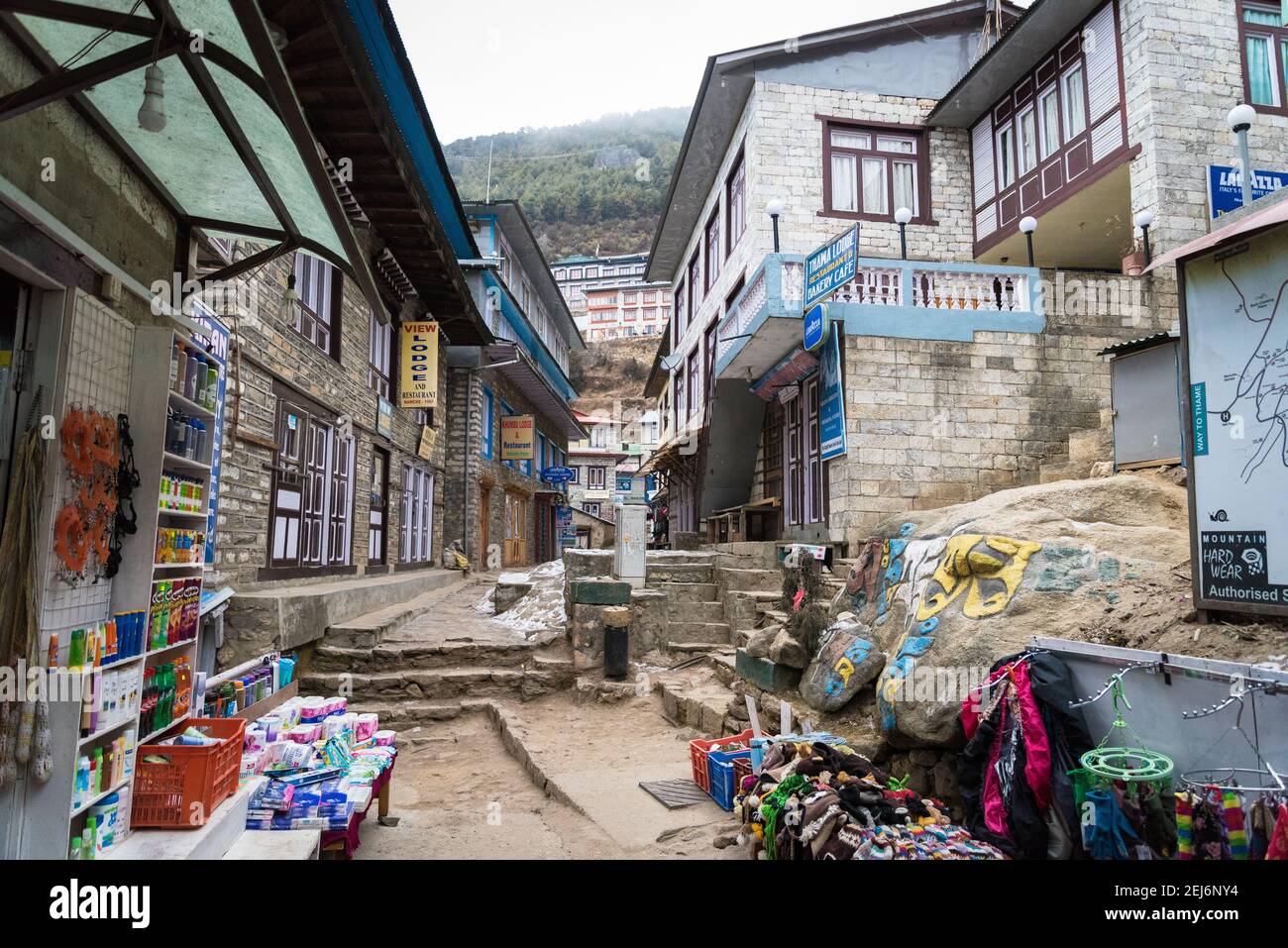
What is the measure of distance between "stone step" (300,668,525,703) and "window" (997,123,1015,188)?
1213cm

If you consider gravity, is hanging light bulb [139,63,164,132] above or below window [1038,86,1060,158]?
below

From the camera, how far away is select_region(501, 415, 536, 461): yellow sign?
64.9 ft

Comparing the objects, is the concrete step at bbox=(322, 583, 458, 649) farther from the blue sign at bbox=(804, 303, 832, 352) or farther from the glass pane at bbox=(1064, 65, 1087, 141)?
the glass pane at bbox=(1064, 65, 1087, 141)

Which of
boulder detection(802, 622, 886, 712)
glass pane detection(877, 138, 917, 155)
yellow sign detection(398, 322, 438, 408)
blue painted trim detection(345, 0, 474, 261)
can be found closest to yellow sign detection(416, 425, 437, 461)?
yellow sign detection(398, 322, 438, 408)

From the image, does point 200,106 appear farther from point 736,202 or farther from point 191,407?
point 736,202

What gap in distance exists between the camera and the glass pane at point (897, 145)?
46.2 ft

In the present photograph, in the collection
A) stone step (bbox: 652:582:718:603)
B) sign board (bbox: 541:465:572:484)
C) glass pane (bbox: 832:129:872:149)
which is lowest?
stone step (bbox: 652:582:718:603)

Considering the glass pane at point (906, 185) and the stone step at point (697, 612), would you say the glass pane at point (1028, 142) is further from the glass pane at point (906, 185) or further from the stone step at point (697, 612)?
the stone step at point (697, 612)

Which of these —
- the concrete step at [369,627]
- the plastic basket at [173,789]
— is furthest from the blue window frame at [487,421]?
the plastic basket at [173,789]

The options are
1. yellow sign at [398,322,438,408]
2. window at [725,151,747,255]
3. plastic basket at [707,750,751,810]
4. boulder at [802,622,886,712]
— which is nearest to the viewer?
plastic basket at [707,750,751,810]

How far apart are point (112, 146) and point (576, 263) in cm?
7093
